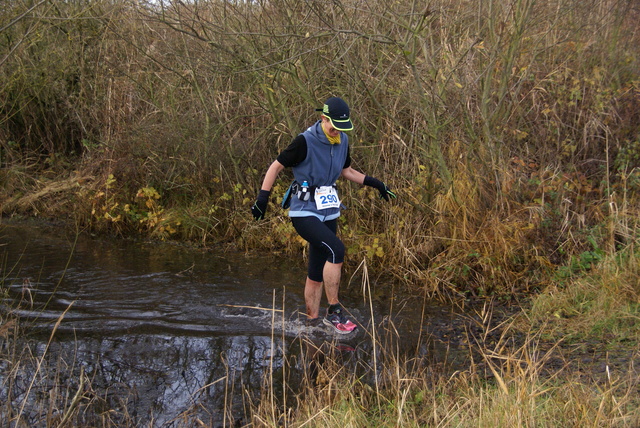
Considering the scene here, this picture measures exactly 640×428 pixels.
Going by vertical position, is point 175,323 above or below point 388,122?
below

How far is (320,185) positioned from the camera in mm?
5305

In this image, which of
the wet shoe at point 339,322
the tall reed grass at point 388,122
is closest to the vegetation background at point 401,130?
the tall reed grass at point 388,122

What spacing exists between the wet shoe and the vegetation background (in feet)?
4.43

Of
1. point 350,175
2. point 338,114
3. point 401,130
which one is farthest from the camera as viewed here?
point 401,130

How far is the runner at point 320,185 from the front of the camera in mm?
5133

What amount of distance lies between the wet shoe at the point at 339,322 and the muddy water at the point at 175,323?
0.08m

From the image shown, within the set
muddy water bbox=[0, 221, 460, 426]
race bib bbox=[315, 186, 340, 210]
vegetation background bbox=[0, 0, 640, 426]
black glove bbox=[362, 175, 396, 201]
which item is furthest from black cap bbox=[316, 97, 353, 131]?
muddy water bbox=[0, 221, 460, 426]

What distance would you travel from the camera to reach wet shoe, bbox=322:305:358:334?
5.54m

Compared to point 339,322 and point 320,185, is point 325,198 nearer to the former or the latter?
point 320,185

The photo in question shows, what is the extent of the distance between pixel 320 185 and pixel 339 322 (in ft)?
4.00

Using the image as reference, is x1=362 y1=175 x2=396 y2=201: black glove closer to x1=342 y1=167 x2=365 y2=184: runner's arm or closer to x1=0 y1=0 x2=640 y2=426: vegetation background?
x1=342 y1=167 x2=365 y2=184: runner's arm

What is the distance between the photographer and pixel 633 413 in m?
3.39

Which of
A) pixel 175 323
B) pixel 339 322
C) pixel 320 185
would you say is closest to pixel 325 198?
pixel 320 185

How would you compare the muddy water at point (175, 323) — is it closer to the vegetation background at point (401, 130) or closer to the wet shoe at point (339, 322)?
the wet shoe at point (339, 322)
